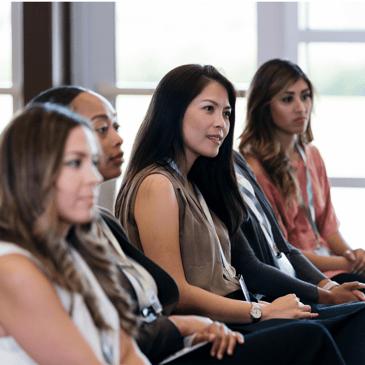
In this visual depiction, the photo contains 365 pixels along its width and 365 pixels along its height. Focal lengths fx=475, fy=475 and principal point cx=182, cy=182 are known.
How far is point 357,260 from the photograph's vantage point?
6.76 feet

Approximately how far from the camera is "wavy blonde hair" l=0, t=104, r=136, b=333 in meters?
0.75

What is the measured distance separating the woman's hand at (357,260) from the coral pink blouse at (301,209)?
0.08 metres

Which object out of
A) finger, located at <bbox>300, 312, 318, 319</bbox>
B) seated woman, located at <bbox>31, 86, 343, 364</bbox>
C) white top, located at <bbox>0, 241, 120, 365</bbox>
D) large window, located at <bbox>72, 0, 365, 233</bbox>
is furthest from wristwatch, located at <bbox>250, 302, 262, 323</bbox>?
large window, located at <bbox>72, 0, 365, 233</bbox>

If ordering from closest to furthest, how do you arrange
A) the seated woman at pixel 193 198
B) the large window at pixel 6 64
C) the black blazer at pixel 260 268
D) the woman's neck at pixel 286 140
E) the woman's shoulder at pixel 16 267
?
the woman's shoulder at pixel 16 267
the seated woman at pixel 193 198
the black blazer at pixel 260 268
the woman's neck at pixel 286 140
the large window at pixel 6 64

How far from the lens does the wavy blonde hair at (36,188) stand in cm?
75

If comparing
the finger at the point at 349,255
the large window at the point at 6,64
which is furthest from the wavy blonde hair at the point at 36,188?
the large window at the point at 6,64

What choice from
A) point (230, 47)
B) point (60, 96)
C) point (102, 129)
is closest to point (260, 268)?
point (102, 129)

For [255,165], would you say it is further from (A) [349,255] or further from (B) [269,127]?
(A) [349,255]

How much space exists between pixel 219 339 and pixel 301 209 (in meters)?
1.29

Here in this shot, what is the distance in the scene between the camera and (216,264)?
1.38 meters

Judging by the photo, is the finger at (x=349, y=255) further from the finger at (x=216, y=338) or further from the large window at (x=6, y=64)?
the large window at (x=6, y=64)

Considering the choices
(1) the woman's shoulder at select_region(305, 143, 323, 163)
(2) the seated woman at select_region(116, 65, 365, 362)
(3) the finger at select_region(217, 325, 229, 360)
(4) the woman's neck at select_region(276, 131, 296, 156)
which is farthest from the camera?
(1) the woman's shoulder at select_region(305, 143, 323, 163)

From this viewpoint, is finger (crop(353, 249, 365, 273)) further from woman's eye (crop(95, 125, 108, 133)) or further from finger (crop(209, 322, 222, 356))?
woman's eye (crop(95, 125, 108, 133))

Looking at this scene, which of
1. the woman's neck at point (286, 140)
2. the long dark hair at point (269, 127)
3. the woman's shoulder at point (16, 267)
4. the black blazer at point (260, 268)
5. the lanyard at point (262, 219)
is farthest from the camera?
the woman's neck at point (286, 140)
